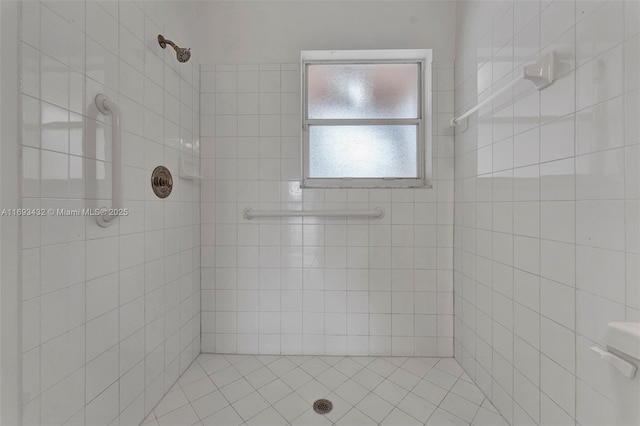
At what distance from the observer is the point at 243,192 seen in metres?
1.65

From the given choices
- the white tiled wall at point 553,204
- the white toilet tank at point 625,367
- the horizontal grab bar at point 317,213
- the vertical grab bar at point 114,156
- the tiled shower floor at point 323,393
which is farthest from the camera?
the horizontal grab bar at point 317,213

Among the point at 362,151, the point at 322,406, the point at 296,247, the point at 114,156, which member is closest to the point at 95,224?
the point at 114,156

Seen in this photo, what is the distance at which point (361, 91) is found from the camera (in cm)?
177

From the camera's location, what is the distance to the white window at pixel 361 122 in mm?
1752

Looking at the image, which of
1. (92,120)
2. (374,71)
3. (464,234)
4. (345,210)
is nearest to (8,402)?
(92,120)

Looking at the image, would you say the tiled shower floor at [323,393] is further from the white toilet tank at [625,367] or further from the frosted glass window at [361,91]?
the frosted glass window at [361,91]

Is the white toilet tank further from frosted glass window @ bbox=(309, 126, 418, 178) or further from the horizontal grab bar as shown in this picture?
frosted glass window @ bbox=(309, 126, 418, 178)

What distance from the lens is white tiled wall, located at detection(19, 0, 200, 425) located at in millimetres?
726

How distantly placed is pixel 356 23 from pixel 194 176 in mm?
1389

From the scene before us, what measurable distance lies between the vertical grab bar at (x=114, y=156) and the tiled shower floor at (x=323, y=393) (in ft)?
3.12

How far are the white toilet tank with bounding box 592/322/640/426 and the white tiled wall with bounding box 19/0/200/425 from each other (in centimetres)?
146

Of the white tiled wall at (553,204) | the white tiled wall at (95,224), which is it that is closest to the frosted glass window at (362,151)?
the white tiled wall at (553,204)

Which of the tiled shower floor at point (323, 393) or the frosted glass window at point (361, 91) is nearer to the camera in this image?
the tiled shower floor at point (323, 393)

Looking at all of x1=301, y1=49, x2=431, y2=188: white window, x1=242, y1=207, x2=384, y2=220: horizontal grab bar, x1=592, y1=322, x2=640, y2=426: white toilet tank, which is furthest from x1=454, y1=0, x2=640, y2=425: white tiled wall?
x1=242, y1=207, x2=384, y2=220: horizontal grab bar
